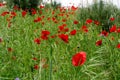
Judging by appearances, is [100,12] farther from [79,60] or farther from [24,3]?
[79,60]

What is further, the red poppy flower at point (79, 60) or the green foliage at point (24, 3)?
the green foliage at point (24, 3)

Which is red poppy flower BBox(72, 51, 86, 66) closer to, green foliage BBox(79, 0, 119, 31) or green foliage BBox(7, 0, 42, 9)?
green foliage BBox(79, 0, 119, 31)

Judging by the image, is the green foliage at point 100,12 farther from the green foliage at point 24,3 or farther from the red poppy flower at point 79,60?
the red poppy flower at point 79,60

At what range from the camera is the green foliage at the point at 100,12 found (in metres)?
7.47

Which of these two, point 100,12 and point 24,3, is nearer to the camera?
point 100,12

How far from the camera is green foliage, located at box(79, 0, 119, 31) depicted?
7472 millimetres

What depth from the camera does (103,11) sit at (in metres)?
7.52

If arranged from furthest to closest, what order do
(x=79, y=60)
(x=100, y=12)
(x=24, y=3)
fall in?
1. (x=24, y=3)
2. (x=100, y=12)
3. (x=79, y=60)

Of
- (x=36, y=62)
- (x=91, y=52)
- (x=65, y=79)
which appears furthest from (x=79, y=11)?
(x=65, y=79)

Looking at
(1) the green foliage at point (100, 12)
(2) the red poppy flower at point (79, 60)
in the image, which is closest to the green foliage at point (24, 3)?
(1) the green foliage at point (100, 12)

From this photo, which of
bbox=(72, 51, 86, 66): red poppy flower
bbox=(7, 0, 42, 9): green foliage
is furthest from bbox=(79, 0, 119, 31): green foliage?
bbox=(72, 51, 86, 66): red poppy flower

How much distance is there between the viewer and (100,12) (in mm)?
7531

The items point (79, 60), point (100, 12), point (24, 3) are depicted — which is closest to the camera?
point (79, 60)

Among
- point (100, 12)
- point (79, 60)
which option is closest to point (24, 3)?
point (100, 12)
